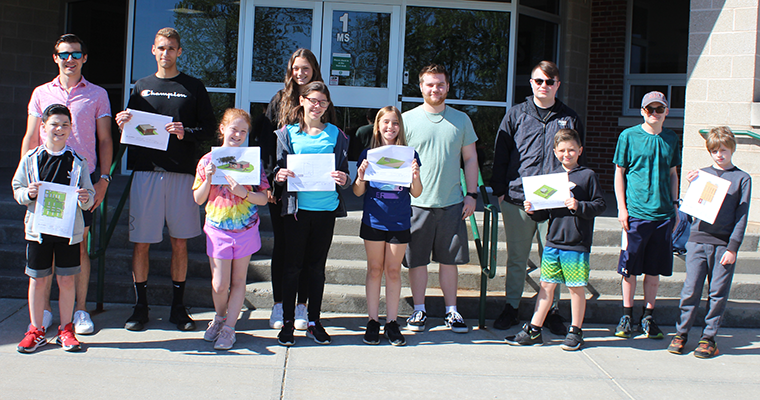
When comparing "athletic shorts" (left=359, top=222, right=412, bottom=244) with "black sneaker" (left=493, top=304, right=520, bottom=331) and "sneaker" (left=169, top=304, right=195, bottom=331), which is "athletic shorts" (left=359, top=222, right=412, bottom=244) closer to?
"black sneaker" (left=493, top=304, right=520, bottom=331)

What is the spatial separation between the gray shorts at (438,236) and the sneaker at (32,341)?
2.43 m

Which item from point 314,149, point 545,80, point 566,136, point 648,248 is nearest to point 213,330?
point 314,149

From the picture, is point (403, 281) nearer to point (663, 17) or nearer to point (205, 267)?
point (205, 267)

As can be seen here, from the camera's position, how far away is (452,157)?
4.38 meters

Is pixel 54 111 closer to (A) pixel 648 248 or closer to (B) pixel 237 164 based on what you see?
(B) pixel 237 164

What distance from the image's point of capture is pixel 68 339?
3.83 metres

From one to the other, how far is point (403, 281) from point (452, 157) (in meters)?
1.34

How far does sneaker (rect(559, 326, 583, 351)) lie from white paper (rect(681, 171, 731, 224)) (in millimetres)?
1118

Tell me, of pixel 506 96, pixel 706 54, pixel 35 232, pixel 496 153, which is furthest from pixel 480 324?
pixel 506 96

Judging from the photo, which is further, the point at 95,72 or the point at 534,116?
the point at 95,72

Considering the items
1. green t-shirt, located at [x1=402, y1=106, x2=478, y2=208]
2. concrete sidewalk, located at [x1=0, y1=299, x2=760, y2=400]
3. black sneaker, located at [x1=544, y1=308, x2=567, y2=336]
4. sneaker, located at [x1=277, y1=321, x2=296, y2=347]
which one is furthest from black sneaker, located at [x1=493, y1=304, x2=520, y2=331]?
sneaker, located at [x1=277, y1=321, x2=296, y2=347]

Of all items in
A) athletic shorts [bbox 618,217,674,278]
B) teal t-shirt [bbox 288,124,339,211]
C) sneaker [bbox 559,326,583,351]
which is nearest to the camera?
teal t-shirt [bbox 288,124,339,211]

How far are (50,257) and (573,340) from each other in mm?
3490

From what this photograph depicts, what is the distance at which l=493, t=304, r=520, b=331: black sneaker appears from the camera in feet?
15.2
